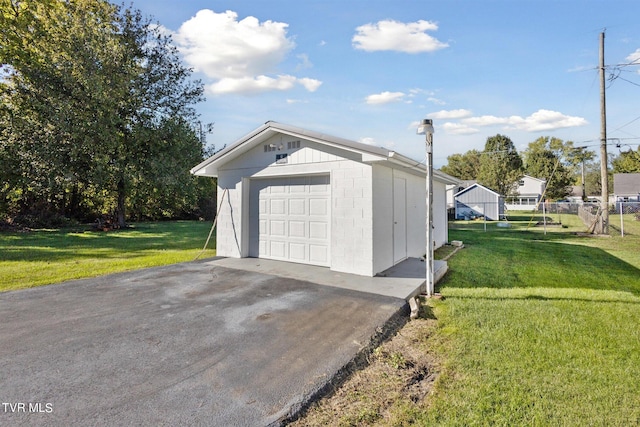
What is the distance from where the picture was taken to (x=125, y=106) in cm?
1689

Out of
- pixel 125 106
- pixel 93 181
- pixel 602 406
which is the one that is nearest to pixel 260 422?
pixel 602 406

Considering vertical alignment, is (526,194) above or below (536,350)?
above

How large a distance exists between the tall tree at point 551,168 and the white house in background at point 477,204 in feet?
Result: 31.9

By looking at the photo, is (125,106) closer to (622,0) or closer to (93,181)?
(93,181)

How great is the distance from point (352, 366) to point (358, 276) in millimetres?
3151

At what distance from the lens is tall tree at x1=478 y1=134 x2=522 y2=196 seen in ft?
124

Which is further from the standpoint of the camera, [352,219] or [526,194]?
[526,194]

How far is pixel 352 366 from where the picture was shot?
3076 millimetres

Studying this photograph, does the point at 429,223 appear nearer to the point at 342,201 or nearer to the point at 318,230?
the point at 342,201

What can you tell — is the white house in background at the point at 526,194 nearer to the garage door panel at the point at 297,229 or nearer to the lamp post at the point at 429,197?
the garage door panel at the point at 297,229

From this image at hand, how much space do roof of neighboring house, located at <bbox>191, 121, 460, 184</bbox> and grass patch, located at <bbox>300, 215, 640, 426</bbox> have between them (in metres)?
2.53

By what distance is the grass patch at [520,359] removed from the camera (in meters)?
2.39

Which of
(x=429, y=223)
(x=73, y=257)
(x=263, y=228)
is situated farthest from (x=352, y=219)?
(x=73, y=257)

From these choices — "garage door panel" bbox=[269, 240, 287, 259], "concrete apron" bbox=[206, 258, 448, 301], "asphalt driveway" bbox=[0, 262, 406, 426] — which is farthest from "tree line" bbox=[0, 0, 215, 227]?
"asphalt driveway" bbox=[0, 262, 406, 426]
